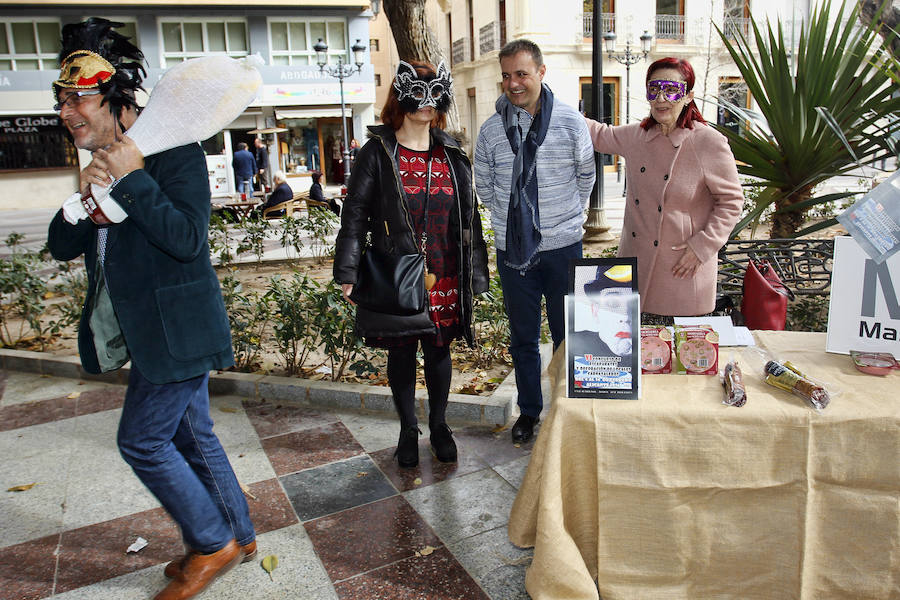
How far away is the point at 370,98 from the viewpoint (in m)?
27.1

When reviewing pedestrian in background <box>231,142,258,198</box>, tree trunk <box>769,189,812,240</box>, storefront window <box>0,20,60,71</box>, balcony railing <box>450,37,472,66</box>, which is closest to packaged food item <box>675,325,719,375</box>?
tree trunk <box>769,189,812,240</box>

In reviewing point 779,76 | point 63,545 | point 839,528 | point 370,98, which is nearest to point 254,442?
point 63,545

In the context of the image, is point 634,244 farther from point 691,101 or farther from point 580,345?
point 580,345

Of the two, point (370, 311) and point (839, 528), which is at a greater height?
point (370, 311)

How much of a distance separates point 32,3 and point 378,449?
26.6 metres

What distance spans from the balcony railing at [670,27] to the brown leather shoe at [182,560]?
3013cm

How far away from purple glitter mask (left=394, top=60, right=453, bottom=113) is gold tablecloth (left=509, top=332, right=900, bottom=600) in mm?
1535

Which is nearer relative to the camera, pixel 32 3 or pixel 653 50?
pixel 32 3

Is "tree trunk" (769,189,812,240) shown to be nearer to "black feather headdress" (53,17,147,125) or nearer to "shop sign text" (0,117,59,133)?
"black feather headdress" (53,17,147,125)

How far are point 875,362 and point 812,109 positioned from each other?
2.02 metres

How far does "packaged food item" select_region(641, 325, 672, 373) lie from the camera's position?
2.26 metres

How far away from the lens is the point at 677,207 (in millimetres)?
2975

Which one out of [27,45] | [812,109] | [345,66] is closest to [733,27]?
[812,109]

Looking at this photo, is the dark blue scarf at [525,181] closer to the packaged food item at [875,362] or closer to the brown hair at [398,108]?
Result: the brown hair at [398,108]
